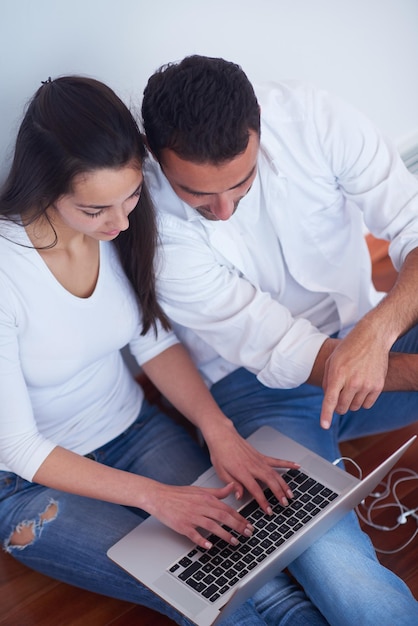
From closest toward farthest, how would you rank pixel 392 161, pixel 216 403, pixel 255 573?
1. pixel 255 573
2. pixel 392 161
3. pixel 216 403

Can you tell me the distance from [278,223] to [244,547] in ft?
1.94

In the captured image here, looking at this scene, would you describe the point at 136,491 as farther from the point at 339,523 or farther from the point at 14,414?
the point at 339,523

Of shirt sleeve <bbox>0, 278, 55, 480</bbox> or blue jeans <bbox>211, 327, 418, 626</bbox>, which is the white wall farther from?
blue jeans <bbox>211, 327, 418, 626</bbox>

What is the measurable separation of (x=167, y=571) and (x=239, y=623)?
14 centimetres

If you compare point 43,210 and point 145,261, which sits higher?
point 43,210

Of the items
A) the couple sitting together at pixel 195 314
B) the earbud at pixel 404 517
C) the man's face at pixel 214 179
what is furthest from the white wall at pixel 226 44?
the earbud at pixel 404 517

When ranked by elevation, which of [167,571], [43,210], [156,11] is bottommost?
[167,571]

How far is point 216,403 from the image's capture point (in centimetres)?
156

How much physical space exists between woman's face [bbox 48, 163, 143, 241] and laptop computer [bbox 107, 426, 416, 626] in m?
0.51

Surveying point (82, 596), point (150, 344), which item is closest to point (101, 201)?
point (150, 344)

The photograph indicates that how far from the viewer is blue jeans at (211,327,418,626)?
1184mm

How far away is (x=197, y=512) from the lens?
1.28m

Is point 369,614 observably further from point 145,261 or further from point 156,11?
point 156,11

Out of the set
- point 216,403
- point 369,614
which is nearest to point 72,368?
point 216,403
